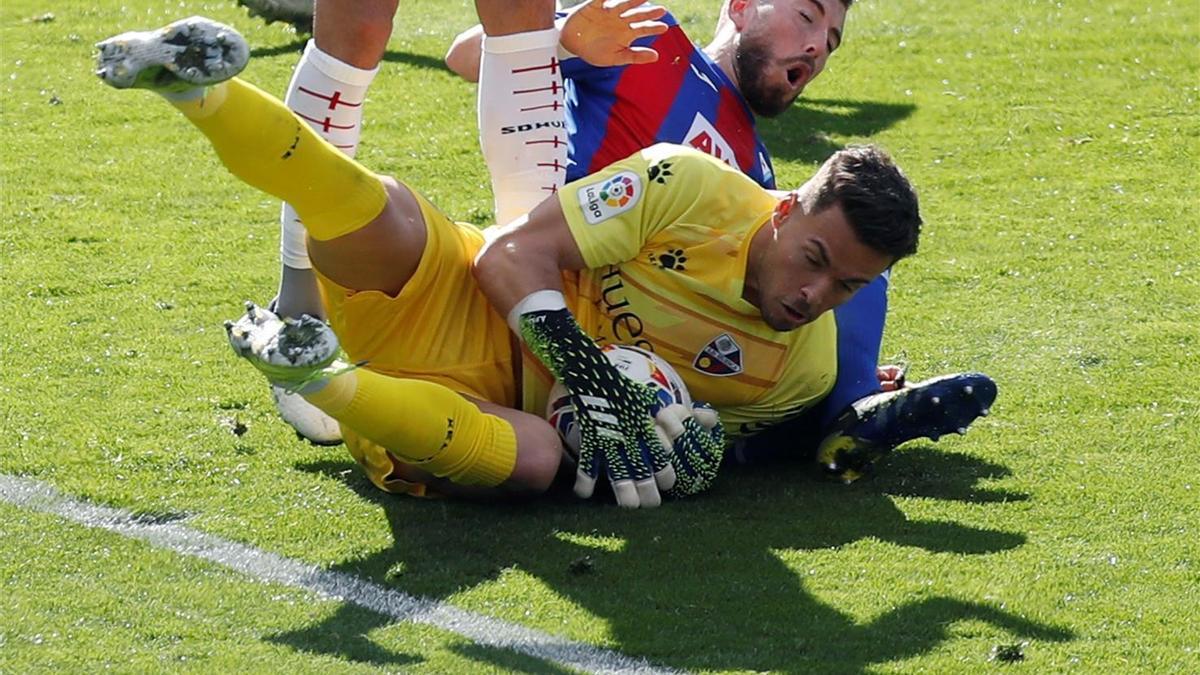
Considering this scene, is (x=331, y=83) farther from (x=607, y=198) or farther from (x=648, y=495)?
(x=648, y=495)

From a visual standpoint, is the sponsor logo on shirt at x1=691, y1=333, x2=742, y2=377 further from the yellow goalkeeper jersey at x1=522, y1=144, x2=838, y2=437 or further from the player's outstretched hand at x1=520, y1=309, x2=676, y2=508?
the player's outstretched hand at x1=520, y1=309, x2=676, y2=508

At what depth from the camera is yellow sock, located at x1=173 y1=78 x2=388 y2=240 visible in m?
3.82

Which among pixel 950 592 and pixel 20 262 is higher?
pixel 950 592

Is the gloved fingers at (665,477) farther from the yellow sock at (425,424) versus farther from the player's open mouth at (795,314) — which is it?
the player's open mouth at (795,314)

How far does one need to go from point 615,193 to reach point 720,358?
0.47m

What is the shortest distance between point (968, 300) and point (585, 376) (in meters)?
2.35

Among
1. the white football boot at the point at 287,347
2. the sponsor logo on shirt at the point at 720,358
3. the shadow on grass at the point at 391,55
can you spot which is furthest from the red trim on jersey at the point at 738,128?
the shadow on grass at the point at 391,55

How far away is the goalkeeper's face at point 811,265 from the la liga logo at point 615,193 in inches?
13.6

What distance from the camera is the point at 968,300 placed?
20.2 ft

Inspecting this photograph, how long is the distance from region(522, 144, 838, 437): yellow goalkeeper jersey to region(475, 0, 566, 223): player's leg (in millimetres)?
430

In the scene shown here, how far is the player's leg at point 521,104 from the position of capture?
473 cm

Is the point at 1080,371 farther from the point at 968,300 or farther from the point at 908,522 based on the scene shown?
the point at 908,522

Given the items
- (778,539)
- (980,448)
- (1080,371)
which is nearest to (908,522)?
(778,539)

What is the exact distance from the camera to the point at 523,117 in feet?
15.8
